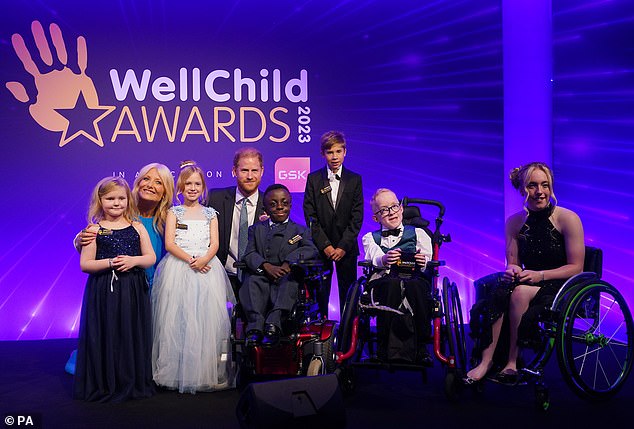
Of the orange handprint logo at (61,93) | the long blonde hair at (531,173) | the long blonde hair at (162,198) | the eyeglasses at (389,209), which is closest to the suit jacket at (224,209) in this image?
the long blonde hair at (162,198)

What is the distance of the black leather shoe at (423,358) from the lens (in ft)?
11.7

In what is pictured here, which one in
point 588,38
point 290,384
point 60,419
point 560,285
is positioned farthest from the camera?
point 588,38

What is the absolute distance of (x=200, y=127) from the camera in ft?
20.1

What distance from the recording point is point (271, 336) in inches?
147

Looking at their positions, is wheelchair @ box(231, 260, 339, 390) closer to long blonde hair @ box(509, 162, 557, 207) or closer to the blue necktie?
the blue necktie

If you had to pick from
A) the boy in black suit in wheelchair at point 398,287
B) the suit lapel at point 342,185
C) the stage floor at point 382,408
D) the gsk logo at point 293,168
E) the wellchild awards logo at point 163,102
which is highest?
the wellchild awards logo at point 163,102

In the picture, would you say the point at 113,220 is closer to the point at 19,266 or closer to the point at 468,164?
the point at 19,266

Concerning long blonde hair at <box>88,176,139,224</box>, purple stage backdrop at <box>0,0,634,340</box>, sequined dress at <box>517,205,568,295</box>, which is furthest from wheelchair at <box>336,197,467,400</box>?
purple stage backdrop at <box>0,0,634,340</box>

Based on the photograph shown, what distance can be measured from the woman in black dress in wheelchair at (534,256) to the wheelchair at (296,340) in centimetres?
83

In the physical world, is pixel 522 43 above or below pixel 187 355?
above

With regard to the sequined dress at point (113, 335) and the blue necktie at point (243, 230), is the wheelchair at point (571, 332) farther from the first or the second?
the sequined dress at point (113, 335)

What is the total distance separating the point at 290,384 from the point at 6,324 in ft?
13.8

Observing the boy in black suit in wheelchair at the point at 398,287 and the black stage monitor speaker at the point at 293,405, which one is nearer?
the black stage monitor speaker at the point at 293,405

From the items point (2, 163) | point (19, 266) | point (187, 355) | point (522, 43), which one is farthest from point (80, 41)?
point (522, 43)
